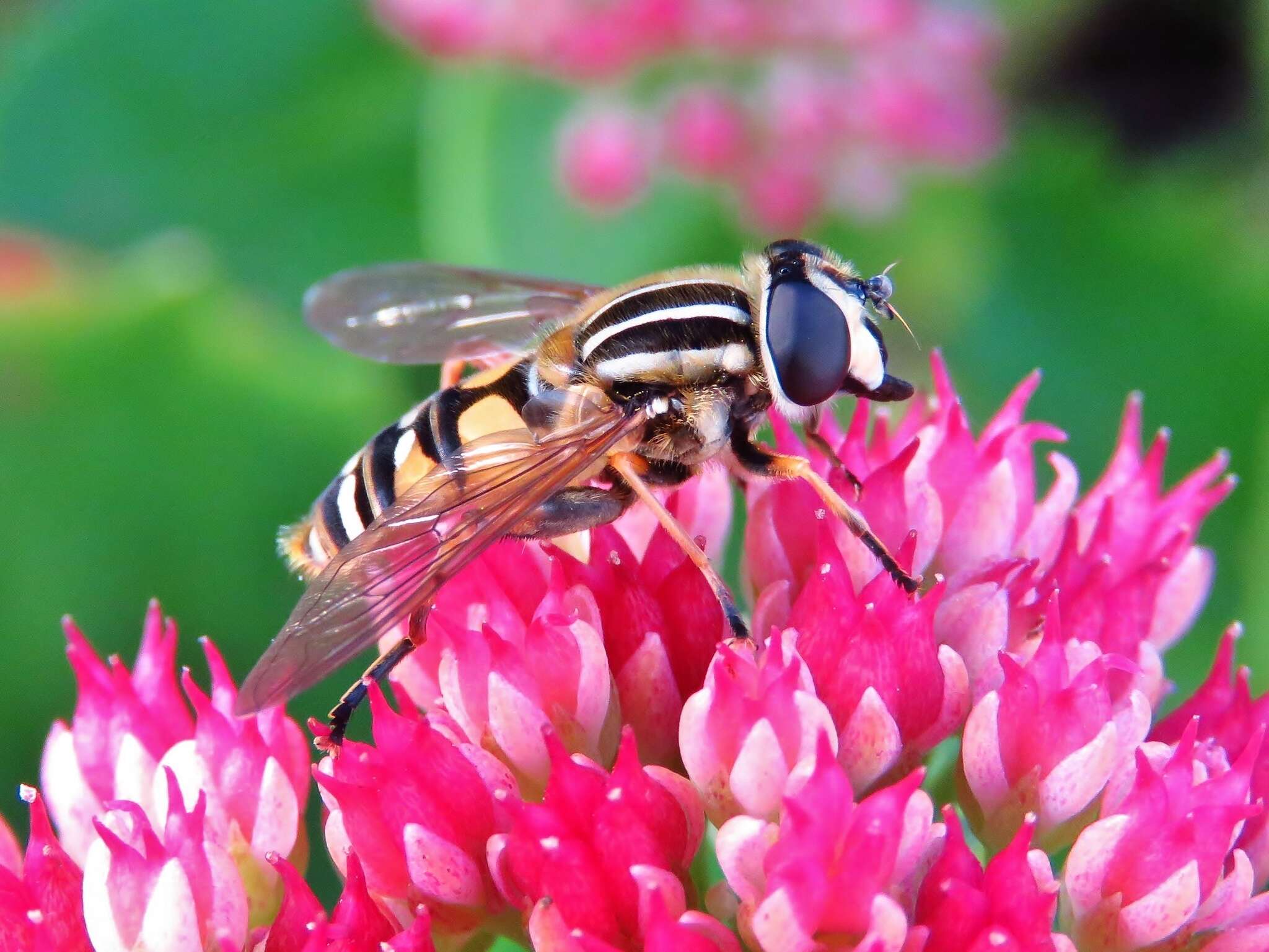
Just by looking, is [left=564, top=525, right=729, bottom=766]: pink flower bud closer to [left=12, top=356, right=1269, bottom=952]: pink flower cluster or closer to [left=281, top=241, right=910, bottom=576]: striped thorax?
[left=12, top=356, right=1269, bottom=952]: pink flower cluster

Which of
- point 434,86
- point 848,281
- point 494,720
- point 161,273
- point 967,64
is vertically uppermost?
point 434,86

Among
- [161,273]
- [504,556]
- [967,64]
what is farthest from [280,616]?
[967,64]

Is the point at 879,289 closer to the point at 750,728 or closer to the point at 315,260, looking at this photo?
the point at 750,728

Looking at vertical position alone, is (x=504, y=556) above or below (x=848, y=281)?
A: below

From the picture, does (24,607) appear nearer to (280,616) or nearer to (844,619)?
(280,616)

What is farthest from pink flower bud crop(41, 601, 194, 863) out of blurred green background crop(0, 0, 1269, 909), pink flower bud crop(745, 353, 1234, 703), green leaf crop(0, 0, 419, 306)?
green leaf crop(0, 0, 419, 306)

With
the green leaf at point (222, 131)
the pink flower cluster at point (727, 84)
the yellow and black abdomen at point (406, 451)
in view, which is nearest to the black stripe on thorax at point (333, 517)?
the yellow and black abdomen at point (406, 451)
